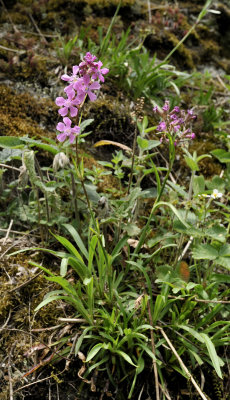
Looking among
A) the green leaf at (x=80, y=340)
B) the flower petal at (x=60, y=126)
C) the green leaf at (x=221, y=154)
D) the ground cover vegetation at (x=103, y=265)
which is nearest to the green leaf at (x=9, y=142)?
the ground cover vegetation at (x=103, y=265)

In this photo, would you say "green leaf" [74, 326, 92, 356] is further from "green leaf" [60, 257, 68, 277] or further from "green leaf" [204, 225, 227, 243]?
"green leaf" [204, 225, 227, 243]

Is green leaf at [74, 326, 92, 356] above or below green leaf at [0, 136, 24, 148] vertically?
A: below

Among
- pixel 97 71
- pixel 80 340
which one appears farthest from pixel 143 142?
pixel 80 340

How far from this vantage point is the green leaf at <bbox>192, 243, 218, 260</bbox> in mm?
1540

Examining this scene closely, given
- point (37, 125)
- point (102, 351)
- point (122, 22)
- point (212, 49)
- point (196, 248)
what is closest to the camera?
point (102, 351)

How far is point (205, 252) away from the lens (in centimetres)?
158

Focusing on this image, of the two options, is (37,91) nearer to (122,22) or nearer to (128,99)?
(128,99)

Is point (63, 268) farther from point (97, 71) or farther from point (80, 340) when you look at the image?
point (97, 71)

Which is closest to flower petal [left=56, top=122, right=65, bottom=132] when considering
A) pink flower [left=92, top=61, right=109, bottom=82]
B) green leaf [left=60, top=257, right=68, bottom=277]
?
pink flower [left=92, top=61, right=109, bottom=82]

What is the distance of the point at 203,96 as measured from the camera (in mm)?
3031

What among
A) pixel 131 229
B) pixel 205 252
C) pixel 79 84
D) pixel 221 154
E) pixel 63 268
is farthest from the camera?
pixel 221 154

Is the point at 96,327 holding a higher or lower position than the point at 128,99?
lower

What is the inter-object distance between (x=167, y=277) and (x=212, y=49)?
10.7ft

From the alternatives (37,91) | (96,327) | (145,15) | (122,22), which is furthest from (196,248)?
(145,15)
